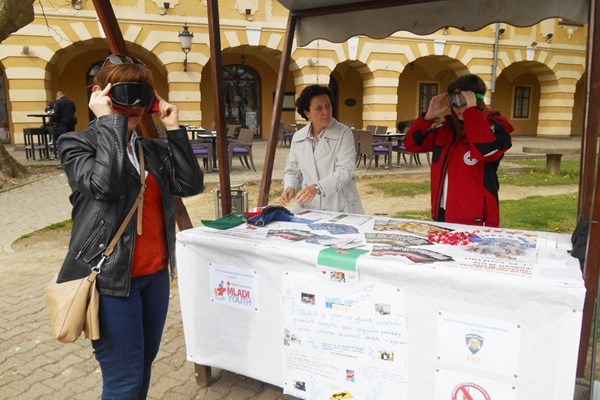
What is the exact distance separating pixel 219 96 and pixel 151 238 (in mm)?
1289

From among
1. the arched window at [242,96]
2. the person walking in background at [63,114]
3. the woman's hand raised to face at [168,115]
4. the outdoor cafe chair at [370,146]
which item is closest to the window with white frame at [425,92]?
the arched window at [242,96]

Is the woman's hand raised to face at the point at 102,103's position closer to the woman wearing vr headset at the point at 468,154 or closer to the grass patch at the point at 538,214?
the woman wearing vr headset at the point at 468,154

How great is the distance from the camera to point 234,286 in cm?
250

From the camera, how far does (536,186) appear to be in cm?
1038

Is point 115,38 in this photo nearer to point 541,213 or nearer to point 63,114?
point 541,213

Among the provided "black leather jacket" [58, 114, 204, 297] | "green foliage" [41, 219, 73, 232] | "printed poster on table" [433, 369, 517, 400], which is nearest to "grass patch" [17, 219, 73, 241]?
"green foliage" [41, 219, 73, 232]

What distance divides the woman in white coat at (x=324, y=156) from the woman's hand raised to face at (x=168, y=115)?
1204 millimetres

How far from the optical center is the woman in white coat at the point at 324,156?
3.24 metres

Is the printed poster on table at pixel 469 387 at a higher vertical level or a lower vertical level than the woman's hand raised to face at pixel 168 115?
lower

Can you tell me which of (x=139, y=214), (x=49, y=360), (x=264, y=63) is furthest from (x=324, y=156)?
(x=264, y=63)

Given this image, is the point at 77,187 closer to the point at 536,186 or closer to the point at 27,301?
the point at 27,301

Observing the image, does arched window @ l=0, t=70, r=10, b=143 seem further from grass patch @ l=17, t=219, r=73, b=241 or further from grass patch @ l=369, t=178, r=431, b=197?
grass patch @ l=369, t=178, r=431, b=197

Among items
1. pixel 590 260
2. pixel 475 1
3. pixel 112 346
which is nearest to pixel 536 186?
pixel 475 1

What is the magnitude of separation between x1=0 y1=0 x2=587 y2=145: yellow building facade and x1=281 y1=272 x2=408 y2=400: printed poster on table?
1354 cm
